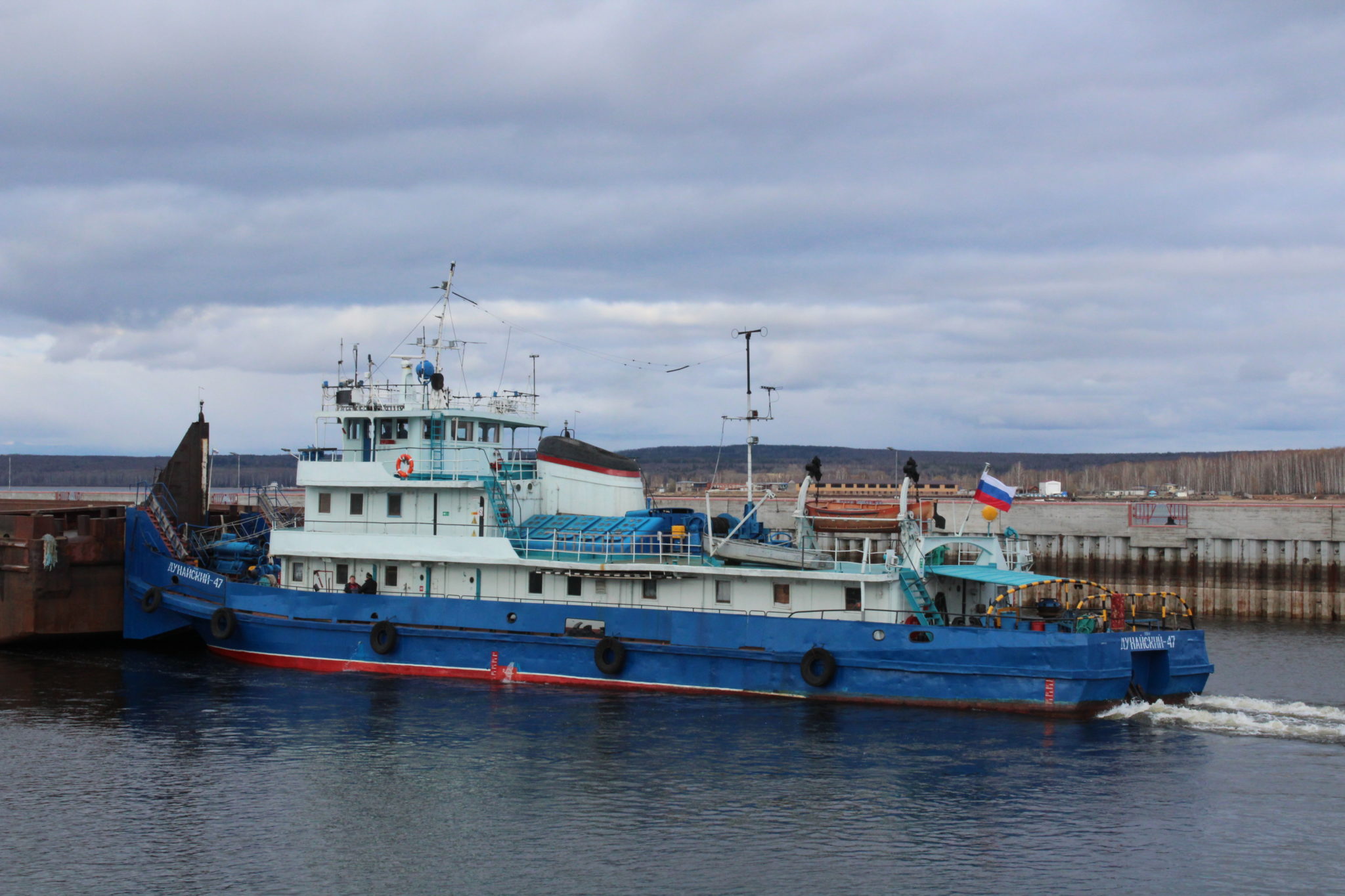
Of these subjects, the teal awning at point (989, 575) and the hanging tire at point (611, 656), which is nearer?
the teal awning at point (989, 575)

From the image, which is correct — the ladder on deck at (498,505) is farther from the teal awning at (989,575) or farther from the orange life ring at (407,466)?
the teal awning at (989,575)

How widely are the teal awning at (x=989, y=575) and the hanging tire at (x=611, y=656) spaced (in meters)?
6.24

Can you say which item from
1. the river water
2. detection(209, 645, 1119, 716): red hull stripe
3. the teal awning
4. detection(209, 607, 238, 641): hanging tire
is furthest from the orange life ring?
the teal awning

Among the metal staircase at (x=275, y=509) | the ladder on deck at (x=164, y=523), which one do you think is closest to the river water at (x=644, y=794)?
the metal staircase at (x=275, y=509)

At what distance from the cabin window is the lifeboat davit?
83.8 inches

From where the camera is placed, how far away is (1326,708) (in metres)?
22.4

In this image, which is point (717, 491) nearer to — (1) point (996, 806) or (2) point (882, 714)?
(2) point (882, 714)

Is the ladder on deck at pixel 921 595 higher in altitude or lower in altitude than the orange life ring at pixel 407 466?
lower

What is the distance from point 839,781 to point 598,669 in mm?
7363

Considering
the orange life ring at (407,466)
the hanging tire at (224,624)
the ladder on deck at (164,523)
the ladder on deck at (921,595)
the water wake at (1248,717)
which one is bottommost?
the water wake at (1248,717)

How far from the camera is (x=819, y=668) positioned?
2280 centimetres

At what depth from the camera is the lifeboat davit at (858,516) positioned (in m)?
24.1

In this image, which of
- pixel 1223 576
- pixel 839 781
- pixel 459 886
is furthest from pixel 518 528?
pixel 1223 576

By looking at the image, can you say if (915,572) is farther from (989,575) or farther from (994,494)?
(994,494)
